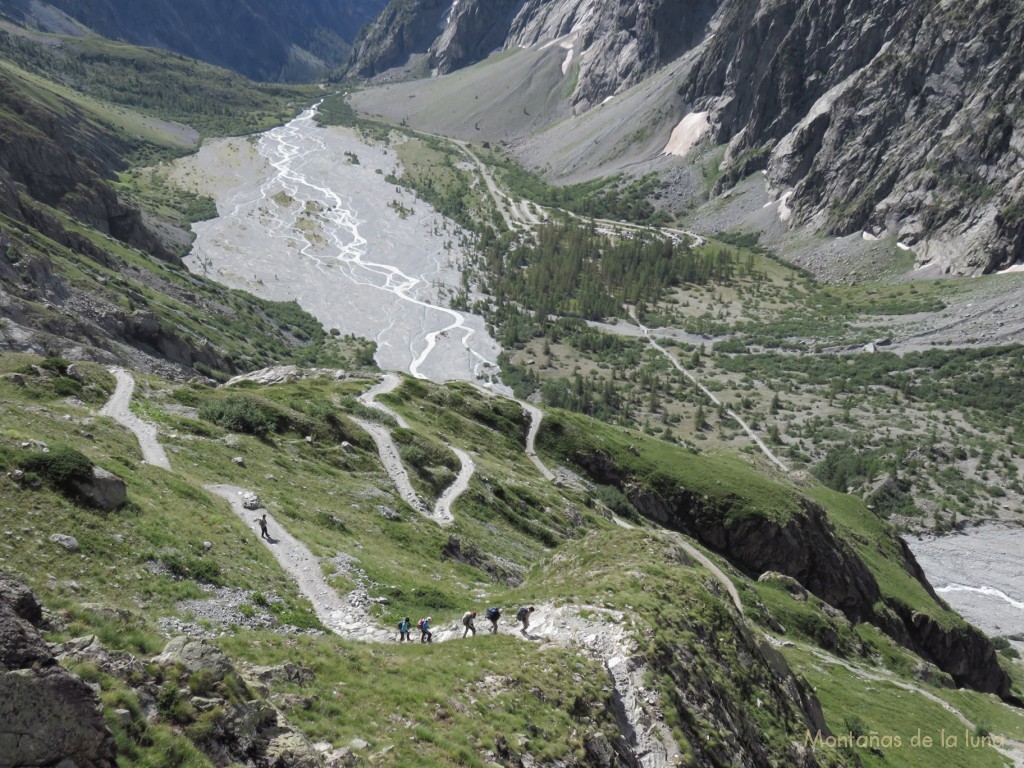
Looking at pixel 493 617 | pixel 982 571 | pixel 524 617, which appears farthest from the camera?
pixel 982 571

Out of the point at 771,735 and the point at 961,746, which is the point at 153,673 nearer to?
the point at 771,735

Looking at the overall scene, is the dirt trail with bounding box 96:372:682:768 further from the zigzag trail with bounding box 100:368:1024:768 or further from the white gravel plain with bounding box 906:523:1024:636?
the white gravel plain with bounding box 906:523:1024:636

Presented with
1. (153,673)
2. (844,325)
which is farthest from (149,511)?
(844,325)

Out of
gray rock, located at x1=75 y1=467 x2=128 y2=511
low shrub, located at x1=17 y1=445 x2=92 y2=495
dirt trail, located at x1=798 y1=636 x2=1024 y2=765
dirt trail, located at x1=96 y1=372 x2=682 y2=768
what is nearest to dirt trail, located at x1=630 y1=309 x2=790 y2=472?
dirt trail, located at x1=798 y1=636 x2=1024 y2=765

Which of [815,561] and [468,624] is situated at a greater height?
[815,561]

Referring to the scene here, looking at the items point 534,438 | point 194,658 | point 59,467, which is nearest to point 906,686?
point 534,438

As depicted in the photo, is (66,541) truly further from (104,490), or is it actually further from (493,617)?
(493,617)

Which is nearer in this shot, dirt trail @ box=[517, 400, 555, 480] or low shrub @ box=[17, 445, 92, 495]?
low shrub @ box=[17, 445, 92, 495]
